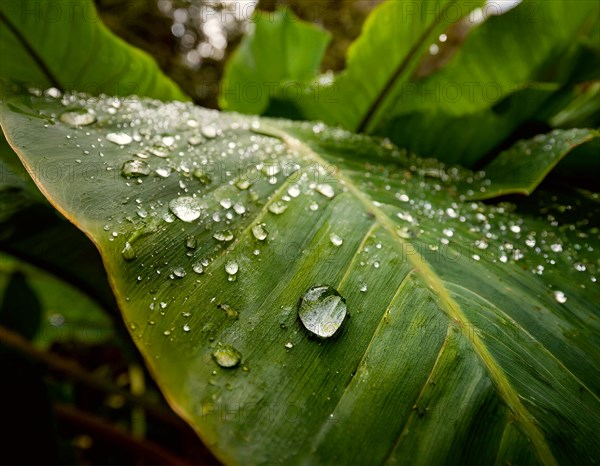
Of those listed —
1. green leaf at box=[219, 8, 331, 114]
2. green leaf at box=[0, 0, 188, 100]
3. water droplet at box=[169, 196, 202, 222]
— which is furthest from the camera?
green leaf at box=[219, 8, 331, 114]

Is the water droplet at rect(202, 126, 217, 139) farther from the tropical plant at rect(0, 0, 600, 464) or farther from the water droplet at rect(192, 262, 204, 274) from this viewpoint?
the water droplet at rect(192, 262, 204, 274)

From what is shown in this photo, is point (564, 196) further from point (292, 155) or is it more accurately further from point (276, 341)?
point (276, 341)

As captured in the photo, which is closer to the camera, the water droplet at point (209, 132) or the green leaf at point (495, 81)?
the water droplet at point (209, 132)

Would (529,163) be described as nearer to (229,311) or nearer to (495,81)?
(495,81)

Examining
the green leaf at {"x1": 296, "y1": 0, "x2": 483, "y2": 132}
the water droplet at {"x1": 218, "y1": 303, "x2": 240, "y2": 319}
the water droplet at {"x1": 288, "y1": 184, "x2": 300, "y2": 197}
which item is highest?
the green leaf at {"x1": 296, "y1": 0, "x2": 483, "y2": 132}

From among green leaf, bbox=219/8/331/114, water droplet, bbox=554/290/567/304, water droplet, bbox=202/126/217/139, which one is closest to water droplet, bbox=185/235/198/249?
water droplet, bbox=202/126/217/139

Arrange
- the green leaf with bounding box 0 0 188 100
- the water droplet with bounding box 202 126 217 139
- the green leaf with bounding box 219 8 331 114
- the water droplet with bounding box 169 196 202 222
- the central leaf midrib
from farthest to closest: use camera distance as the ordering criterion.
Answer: the green leaf with bounding box 219 8 331 114 < the green leaf with bounding box 0 0 188 100 < the water droplet with bounding box 202 126 217 139 < the water droplet with bounding box 169 196 202 222 < the central leaf midrib

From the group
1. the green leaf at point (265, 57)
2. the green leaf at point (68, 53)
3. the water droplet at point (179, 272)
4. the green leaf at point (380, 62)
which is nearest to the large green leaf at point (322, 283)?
the water droplet at point (179, 272)

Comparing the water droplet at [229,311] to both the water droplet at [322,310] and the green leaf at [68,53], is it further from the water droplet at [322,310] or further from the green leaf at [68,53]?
the green leaf at [68,53]
